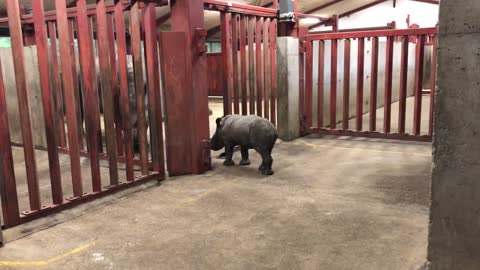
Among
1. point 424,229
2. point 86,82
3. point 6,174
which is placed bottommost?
point 424,229

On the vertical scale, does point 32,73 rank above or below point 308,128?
above

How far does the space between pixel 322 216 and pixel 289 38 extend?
4.02 metres

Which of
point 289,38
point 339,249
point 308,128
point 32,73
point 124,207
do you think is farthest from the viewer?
point 308,128

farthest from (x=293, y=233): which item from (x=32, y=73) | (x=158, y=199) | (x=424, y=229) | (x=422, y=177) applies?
(x=32, y=73)

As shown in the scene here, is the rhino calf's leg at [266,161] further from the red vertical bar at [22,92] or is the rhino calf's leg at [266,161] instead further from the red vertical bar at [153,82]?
the red vertical bar at [22,92]

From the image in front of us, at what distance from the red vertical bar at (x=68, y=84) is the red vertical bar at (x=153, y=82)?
39.1 inches

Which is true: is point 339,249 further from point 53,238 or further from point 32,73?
point 32,73

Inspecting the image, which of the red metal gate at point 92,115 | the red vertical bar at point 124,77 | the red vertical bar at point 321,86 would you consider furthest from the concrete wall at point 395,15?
the red vertical bar at point 124,77

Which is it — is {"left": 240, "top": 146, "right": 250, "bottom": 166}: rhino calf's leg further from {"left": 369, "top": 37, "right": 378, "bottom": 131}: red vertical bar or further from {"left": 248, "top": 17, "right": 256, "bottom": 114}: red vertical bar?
{"left": 369, "top": 37, "right": 378, "bottom": 131}: red vertical bar

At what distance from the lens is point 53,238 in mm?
3482

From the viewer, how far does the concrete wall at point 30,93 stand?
6.63 m

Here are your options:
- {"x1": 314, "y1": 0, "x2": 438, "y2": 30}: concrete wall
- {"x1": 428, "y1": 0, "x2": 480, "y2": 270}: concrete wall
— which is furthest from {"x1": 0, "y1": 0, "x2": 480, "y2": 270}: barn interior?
{"x1": 314, "y1": 0, "x2": 438, "y2": 30}: concrete wall

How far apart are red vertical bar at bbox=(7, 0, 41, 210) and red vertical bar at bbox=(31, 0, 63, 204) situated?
0.50ft

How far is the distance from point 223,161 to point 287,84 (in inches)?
78.0
